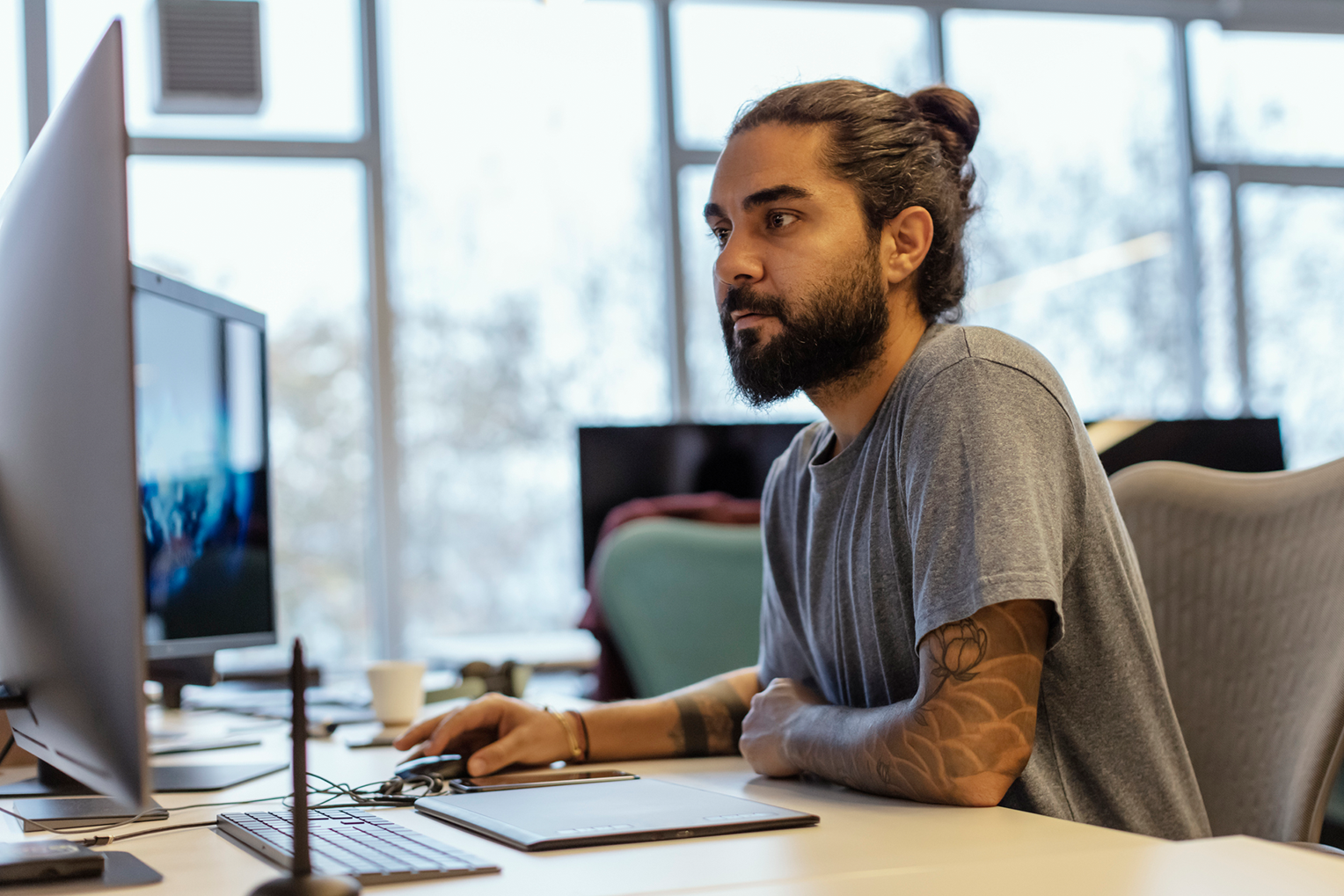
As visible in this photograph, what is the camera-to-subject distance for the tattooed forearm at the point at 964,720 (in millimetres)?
1044

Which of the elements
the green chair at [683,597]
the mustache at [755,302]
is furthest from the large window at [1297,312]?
the mustache at [755,302]

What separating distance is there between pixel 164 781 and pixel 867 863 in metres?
0.77

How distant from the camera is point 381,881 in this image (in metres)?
0.75

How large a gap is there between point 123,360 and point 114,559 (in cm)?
11

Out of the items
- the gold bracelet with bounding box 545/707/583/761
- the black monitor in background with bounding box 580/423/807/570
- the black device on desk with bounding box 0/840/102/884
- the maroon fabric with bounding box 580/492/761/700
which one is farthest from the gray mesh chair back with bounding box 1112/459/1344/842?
the black monitor in background with bounding box 580/423/807/570

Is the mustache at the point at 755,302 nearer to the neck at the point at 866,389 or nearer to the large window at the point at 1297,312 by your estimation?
the neck at the point at 866,389

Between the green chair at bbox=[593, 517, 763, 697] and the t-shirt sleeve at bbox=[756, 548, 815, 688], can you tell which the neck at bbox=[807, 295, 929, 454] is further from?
the green chair at bbox=[593, 517, 763, 697]

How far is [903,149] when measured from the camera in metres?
1.49

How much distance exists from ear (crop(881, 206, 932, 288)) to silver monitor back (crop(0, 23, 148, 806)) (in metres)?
0.92

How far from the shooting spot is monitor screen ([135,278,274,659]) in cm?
137

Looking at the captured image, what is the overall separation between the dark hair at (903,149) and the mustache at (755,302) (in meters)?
0.14

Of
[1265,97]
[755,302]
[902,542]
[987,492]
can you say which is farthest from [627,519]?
[1265,97]

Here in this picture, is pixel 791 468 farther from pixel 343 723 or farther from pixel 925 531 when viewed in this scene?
pixel 343 723

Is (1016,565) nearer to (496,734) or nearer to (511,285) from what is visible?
(496,734)
